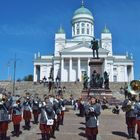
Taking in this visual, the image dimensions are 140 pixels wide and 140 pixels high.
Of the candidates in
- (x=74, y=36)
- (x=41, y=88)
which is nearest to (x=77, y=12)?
(x=74, y=36)

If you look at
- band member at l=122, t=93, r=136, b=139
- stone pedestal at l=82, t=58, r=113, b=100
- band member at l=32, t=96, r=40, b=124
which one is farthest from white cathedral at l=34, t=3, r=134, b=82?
band member at l=122, t=93, r=136, b=139

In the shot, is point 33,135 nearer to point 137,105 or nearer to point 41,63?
point 137,105

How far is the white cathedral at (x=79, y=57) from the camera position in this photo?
92.0 meters

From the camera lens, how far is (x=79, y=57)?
303 ft

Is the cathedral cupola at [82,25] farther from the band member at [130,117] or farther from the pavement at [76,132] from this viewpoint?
the band member at [130,117]

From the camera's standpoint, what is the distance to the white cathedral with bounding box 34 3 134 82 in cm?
9200

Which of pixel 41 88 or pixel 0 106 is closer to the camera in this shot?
pixel 0 106

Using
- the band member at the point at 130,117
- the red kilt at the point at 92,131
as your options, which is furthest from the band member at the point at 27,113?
the band member at the point at 130,117

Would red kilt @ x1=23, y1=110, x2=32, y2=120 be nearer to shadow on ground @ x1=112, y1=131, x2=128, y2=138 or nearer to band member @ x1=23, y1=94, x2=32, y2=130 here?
A: band member @ x1=23, y1=94, x2=32, y2=130

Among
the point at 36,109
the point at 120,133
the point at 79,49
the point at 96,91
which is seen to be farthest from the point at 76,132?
the point at 79,49

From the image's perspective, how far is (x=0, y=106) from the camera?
548 inches

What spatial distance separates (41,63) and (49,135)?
86031 mm

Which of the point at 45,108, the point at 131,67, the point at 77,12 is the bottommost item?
the point at 45,108

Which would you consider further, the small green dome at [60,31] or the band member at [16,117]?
the small green dome at [60,31]
